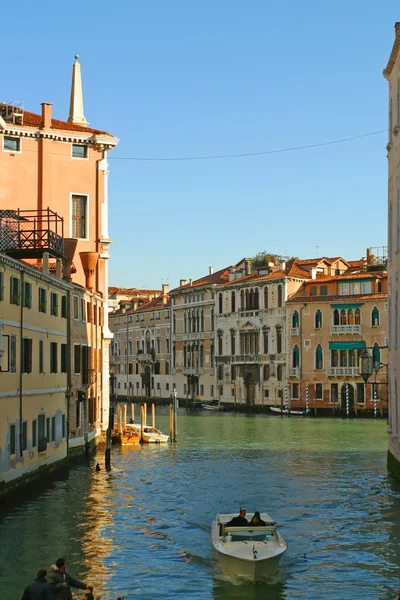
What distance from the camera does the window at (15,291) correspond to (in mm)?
24391

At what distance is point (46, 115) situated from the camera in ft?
133

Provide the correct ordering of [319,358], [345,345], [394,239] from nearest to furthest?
[394,239] → [345,345] → [319,358]

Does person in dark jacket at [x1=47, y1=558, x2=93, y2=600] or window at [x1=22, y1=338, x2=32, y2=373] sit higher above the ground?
window at [x1=22, y1=338, x2=32, y2=373]

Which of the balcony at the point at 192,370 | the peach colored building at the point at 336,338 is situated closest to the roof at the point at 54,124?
the peach colored building at the point at 336,338

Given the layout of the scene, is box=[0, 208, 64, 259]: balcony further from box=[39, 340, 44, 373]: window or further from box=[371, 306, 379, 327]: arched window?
box=[371, 306, 379, 327]: arched window

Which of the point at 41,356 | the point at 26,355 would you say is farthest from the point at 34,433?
the point at 41,356

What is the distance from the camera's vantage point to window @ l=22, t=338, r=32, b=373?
85.0 feet

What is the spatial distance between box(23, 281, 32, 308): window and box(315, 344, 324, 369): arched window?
46.3 m

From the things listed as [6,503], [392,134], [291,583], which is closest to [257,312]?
[392,134]

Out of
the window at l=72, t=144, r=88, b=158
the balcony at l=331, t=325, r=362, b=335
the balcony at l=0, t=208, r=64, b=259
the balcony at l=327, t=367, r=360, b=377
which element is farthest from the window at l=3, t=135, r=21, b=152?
the balcony at l=327, t=367, r=360, b=377

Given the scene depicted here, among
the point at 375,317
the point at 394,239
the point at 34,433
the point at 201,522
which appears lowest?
the point at 201,522

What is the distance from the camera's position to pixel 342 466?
34844mm

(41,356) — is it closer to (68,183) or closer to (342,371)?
(68,183)

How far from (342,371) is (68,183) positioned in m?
34.0
